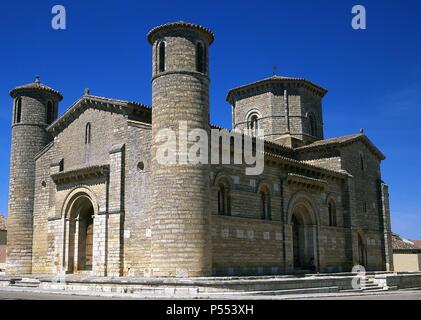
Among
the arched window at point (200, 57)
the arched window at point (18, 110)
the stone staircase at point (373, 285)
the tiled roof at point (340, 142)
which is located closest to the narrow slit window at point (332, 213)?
the tiled roof at point (340, 142)

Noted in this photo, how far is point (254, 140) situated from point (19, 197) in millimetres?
12881

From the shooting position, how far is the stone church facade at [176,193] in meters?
20.2

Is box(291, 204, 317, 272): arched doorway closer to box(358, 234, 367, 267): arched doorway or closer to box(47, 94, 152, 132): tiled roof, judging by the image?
box(358, 234, 367, 267): arched doorway

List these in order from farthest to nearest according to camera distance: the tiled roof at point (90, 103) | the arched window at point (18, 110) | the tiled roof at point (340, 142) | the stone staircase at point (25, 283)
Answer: the tiled roof at point (340, 142), the arched window at point (18, 110), the tiled roof at point (90, 103), the stone staircase at point (25, 283)

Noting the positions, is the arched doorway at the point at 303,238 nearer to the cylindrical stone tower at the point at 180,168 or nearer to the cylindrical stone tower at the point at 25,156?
the cylindrical stone tower at the point at 180,168

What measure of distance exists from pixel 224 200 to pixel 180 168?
349 centimetres

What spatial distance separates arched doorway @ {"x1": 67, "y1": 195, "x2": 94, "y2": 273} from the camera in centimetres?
2466

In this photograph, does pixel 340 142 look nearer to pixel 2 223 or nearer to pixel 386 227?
pixel 386 227

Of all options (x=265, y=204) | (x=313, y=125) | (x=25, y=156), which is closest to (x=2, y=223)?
(x=25, y=156)

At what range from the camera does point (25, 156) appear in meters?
27.7

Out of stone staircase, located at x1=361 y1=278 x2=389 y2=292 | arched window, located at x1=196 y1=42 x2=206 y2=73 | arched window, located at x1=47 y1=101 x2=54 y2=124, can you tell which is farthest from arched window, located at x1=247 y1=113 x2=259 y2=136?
stone staircase, located at x1=361 y1=278 x2=389 y2=292

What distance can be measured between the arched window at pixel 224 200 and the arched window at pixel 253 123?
12795mm

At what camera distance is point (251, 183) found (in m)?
23.8
